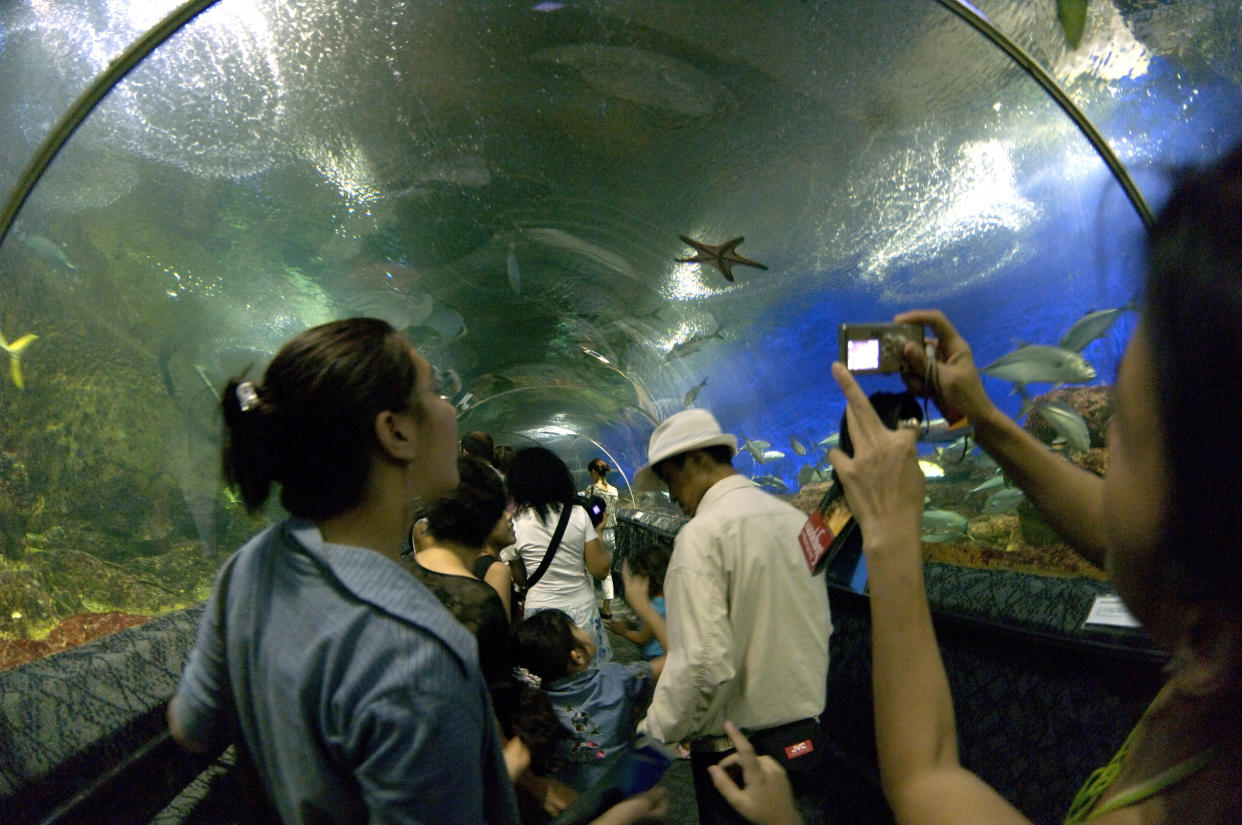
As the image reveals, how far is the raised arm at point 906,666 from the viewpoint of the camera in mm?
737

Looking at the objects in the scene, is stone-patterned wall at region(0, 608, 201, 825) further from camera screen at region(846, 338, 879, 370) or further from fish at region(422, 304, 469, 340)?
fish at region(422, 304, 469, 340)

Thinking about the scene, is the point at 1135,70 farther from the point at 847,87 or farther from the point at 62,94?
the point at 62,94

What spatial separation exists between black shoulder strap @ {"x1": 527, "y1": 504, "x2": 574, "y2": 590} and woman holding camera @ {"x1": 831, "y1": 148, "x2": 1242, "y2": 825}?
322cm

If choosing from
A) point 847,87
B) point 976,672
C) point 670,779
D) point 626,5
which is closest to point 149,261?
point 626,5

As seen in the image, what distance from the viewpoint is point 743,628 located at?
7.30ft

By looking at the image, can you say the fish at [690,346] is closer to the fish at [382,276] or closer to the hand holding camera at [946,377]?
the fish at [382,276]

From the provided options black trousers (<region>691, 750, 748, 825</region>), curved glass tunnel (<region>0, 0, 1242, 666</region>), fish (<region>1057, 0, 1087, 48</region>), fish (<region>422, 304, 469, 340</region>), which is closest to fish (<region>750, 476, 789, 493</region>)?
curved glass tunnel (<region>0, 0, 1242, 666</region>)

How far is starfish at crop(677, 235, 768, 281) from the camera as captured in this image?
783 cm

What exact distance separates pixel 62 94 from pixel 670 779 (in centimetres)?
533

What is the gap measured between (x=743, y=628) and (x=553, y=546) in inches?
73.3

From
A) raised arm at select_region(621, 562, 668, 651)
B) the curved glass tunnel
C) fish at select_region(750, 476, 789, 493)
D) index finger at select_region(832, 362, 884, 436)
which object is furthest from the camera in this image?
fish at select_region(750, 476, 789, 493)

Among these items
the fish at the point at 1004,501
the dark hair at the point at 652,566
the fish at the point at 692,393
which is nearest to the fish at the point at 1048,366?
the fish at the point at 1004,501

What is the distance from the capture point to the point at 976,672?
290 centimetres

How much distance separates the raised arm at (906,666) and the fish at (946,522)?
5.75 m
